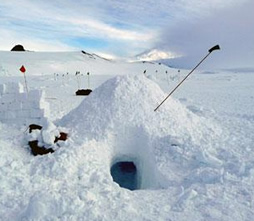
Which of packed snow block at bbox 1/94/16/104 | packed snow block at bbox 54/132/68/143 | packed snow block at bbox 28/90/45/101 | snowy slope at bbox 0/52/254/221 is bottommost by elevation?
snowy slope at bbox 0/52/254/221

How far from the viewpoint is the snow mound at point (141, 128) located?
7.40 meters

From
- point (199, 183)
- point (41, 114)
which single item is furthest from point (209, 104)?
point (199, 183)

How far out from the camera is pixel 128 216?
504 cm

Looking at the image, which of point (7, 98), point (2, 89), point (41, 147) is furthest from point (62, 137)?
point (2, 89)

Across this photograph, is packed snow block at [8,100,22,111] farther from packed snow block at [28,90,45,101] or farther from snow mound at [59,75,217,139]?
snow mound at [59,75,217,139]

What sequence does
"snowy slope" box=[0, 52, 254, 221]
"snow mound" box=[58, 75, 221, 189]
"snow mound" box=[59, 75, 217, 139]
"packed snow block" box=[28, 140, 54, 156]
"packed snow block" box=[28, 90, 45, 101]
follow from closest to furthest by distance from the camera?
"snowy slope" box=[0, 52, 254, 221] → "packed snow block" box=[28, 140, 54, 156] → "snow mound" box=[58, 75, 221, 189] → "snow mound" box=[59, 75, 217, 139] → "packed snow block" box=[28, 90, 45, 101]

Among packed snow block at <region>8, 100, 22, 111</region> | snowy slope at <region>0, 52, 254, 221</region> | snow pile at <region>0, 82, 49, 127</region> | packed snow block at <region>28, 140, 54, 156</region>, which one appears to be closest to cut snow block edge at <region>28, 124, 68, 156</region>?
packed snow block at <region>28, 140, 54, 156</region>

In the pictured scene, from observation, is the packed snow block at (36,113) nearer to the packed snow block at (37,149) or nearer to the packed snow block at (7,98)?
the packed snow block at (7,98)

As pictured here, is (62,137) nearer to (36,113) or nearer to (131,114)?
(131,114)

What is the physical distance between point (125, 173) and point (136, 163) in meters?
0.72

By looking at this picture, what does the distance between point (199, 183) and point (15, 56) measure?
46.5 m

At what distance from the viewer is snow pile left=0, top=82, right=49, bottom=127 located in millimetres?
9422

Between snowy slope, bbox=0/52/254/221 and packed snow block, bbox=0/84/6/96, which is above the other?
packed snow block, bbox=0/84/6/96

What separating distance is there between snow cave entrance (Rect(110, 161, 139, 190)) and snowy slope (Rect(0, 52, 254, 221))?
0.53 m
